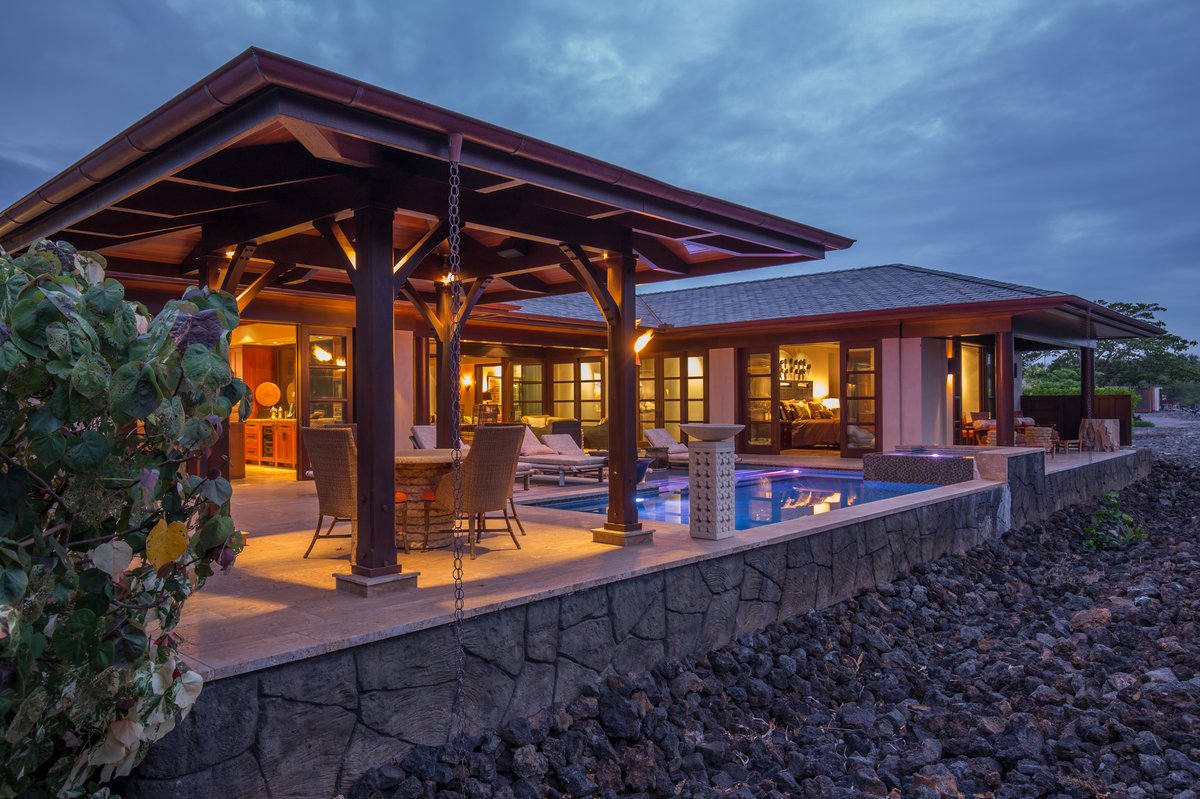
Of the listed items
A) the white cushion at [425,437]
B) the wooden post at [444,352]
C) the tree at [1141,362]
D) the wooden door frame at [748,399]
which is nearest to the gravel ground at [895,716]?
the wooden post at [444,352]

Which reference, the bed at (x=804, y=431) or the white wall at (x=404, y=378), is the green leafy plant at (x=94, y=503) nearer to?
the white wall at (x=404, y=378)

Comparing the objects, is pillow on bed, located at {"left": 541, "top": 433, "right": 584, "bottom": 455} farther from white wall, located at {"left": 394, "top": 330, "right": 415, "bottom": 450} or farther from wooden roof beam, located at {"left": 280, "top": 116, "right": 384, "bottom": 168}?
wooden roof beam, located at {"left": 280, "top": 116, "right": 384, "bottom": 168}

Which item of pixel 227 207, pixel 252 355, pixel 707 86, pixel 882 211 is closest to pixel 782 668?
pixel 227 207

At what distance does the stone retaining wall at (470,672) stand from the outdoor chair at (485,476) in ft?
3.99

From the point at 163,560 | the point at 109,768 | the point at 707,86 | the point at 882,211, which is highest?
the point at 707,86

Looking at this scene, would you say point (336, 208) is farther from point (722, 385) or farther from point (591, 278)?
point (722, 385)

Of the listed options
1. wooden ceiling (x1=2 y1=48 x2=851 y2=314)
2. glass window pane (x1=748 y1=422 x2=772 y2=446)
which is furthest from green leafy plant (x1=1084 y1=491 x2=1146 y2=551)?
wooden ceiling (x1=2 y1=48 x2=851 y2=314)

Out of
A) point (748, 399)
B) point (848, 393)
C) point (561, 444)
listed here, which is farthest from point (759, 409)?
point (561, 444)

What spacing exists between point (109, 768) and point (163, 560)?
2.15 feet

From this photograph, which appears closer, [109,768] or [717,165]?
[109,768]

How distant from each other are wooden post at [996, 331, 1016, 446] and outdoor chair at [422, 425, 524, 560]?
9600mm

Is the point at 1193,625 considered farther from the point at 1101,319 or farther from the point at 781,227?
the point at 1101,319

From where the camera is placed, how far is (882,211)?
76.6 meters

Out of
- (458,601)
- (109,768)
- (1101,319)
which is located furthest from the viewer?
(1101,319)
